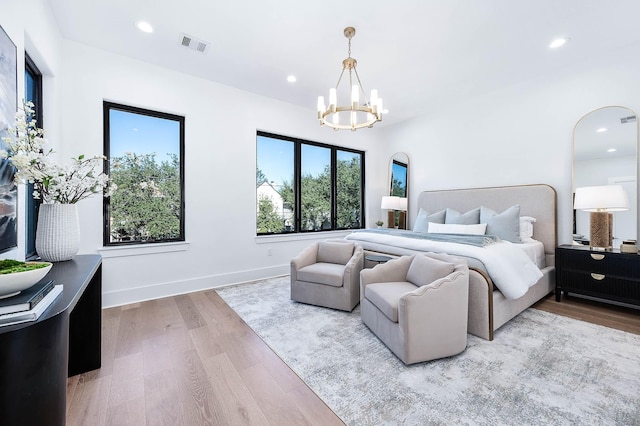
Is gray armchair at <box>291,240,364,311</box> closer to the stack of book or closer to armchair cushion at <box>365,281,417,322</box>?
armchair cushion at <box>365,281,417,322</box>

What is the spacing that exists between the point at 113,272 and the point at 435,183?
513cm

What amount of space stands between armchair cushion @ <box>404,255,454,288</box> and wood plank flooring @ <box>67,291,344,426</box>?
1.32 m

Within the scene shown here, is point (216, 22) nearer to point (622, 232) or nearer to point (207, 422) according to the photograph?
point (207, 422)

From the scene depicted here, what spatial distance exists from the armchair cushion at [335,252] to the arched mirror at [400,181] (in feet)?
7.44

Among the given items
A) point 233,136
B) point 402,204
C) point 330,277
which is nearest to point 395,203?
point 402,204

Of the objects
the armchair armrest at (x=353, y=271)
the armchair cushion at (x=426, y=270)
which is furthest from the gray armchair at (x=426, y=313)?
the armchair armrest at (x=353, y=271)

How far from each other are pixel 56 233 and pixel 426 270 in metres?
2.79

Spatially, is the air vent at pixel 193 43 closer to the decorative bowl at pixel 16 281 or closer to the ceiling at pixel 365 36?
the ceiling at pixel 365 36

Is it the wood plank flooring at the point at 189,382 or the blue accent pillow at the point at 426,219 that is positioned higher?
the blue accent pillow at the point at 426,219

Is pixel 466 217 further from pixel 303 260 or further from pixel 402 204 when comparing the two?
pixel 303 260

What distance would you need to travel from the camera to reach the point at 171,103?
359 cm

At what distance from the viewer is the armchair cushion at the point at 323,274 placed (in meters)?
2.99

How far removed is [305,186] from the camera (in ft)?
16.4

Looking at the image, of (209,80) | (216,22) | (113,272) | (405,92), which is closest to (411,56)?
(405,92)
